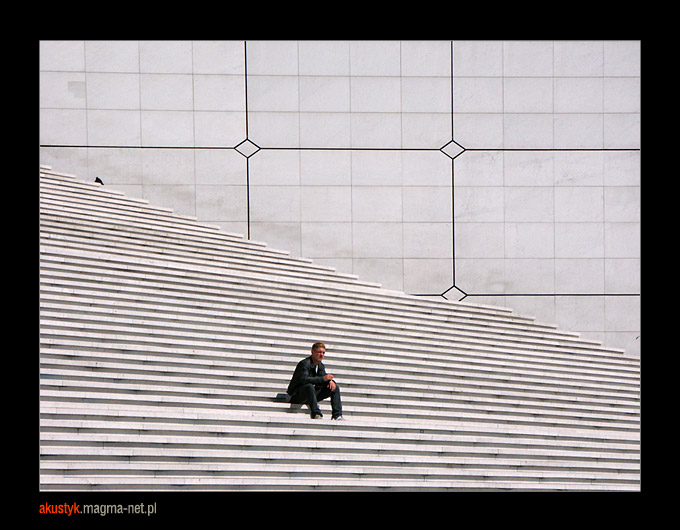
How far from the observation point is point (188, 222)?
1089 centimetres

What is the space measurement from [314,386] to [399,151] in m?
6.67

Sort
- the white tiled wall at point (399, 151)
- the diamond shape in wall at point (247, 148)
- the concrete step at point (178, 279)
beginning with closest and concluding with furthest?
the concrete step at point (178, 279)
the white tiled wall at point (399, 151)
the diamond shape in wall at point (247, 148)

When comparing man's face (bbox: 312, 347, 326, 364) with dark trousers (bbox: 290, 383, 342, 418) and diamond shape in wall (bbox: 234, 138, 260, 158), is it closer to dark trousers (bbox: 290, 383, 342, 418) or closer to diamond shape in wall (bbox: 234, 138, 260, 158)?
dark trousers (bbox: 290, 383, 342, 418)

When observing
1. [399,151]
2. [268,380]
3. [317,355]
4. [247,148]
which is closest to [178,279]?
[268,380]

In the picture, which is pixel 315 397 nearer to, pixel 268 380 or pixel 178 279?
pixel 268 380

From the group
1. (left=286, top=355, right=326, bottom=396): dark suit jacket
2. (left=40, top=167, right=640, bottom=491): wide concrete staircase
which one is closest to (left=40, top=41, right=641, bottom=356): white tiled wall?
(left=40, top=167, right=640, bottom=491): wide concrete staircase

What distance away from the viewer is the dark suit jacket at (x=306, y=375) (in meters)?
6.33

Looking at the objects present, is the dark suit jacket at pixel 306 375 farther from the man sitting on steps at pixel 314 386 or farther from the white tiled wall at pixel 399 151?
the white tiled wall at pixel 399 151

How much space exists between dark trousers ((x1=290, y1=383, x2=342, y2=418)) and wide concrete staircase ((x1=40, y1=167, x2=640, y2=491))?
91 millimetres

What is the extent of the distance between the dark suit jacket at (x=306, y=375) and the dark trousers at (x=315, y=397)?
0.11ft

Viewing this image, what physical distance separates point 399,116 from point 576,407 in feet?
19.5

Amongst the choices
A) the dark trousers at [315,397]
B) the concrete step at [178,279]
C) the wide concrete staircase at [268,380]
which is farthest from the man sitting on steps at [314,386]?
the concrete step at [178,279]

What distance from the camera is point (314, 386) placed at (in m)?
6.41

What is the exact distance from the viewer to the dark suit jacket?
6.33 metres
